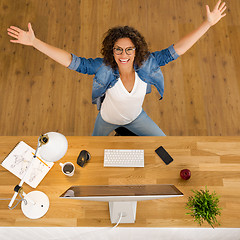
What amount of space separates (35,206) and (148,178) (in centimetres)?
75

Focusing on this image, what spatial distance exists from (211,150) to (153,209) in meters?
0.59

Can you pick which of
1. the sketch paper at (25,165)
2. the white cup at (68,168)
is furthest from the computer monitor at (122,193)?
the sketch paper at (25,165)

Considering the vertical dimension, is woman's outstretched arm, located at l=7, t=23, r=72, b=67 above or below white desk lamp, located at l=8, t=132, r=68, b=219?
above

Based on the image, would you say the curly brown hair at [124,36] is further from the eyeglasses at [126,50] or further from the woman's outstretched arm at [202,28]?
the woman's outstretched arm at [202,28]

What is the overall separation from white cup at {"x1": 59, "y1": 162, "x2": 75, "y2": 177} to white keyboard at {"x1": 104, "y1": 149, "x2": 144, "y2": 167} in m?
0.23

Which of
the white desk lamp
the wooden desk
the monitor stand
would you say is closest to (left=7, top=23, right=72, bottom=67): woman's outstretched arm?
the wooden desk

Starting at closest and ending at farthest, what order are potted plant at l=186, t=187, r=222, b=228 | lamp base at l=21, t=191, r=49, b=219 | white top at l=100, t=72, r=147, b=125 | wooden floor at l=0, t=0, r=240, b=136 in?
potted plant at l=186, t=187, r=222, b=228 < lamp base at l=21, t=191, r=49, b=219 < white top at l=100, t=72, r=147, b=125 < wooden floor at l=0, t=0, r=240, b=136

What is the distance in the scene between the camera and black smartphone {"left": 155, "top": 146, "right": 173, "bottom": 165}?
1.82 metres

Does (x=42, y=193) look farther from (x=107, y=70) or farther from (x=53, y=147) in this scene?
(x=107, y=70)

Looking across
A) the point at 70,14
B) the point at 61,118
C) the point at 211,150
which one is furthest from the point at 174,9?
the point at 211,150

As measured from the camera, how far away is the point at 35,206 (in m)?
1.66

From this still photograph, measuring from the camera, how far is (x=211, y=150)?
1863mm

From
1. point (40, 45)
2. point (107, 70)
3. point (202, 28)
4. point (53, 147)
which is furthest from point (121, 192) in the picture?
point (202, 28)

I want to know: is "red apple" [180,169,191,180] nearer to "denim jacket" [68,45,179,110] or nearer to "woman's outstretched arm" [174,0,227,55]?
"denim jacket" [68,45,179,110]
